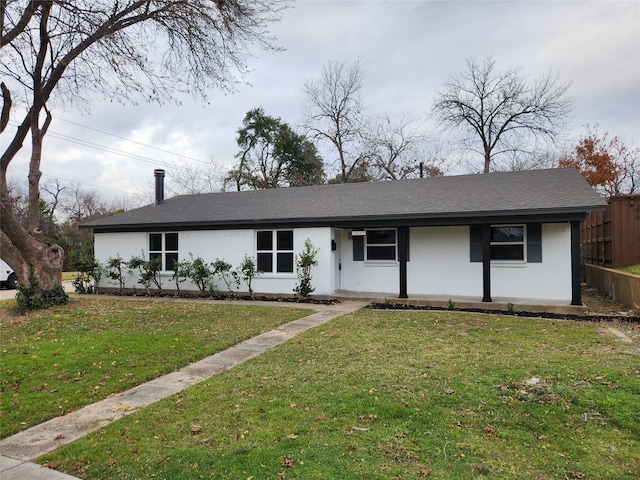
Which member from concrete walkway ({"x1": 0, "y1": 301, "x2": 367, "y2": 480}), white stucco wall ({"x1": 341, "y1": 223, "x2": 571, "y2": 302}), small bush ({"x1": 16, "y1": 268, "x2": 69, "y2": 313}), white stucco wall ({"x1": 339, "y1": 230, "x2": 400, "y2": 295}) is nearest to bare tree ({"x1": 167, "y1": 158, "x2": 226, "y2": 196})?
white stucco wall ({"x1": 339, "y1": 230, "x2": 400, "y2": 295})

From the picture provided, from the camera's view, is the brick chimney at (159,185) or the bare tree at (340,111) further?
the bare tree at (340,111)

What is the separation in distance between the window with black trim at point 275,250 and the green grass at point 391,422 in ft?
22.7

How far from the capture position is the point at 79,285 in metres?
14.7

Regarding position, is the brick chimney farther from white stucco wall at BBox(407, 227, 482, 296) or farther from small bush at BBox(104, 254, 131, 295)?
white stucco wall at BBox(407, 227, 482, 296)

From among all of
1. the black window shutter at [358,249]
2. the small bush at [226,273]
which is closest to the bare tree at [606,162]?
the black window shutter at [358,249]

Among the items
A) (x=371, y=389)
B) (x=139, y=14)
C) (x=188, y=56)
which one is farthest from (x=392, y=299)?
(x=139, y=14)

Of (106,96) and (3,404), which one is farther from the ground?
(106,96)

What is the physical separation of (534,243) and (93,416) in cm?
1051

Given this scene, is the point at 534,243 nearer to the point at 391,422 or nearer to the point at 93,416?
the point at 391,422

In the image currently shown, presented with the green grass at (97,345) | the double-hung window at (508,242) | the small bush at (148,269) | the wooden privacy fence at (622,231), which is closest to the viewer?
the green grass at (97,345)

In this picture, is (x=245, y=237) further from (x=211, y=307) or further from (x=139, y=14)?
(x=139, y=14)

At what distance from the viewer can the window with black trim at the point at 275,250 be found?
498 inches

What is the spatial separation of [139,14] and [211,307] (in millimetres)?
7689

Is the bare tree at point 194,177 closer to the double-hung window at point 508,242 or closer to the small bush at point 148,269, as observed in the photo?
the small bush at point 148,269
